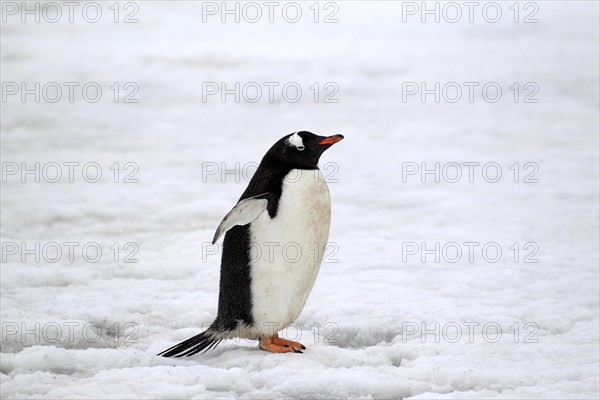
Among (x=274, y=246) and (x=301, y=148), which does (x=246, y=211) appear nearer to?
(x=274, y=246)

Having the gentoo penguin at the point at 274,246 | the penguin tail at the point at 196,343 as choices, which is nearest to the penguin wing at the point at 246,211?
the gentoo penguin at the point at 274,246

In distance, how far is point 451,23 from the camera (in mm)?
14125

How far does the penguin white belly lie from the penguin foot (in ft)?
0.19

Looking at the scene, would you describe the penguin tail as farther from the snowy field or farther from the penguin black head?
the penguin black head

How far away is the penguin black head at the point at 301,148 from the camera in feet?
12.4

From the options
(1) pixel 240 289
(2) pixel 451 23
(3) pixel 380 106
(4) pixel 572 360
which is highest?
(2) pixel 451 23

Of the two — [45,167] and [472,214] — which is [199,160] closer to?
[45,167]

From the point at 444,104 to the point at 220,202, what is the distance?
4.16m

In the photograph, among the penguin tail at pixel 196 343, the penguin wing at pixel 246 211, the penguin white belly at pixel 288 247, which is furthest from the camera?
the penguin tail at pixel 196 343

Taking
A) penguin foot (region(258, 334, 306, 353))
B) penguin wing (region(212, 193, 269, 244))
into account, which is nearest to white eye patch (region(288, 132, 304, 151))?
penguin wing (region(212, 193, 269, 244))

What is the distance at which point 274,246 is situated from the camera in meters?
3.73

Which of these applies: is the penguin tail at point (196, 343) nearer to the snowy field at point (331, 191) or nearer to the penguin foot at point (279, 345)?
the snowy field at point (331, 191)

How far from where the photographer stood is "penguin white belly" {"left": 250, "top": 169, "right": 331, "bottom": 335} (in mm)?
3730

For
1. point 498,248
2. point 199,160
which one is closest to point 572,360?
point 498,248
